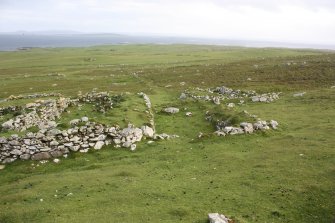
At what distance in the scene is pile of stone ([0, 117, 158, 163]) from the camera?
34.1 metres

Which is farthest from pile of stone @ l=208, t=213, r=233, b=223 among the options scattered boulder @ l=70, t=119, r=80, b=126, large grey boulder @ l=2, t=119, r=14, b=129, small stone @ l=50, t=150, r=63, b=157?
large grey boulder @ l=2, t=119, r=14, b=129

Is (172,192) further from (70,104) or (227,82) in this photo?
(227,82)

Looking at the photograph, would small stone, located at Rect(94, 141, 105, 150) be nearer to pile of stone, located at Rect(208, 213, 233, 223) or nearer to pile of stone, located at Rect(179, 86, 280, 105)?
pile of stone, located at Rect(208, 213, 233, 223)

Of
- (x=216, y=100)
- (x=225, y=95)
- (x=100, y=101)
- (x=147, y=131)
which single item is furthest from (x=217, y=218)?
(x=225, y=95)

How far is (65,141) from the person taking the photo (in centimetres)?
3519

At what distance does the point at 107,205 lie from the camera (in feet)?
76.8

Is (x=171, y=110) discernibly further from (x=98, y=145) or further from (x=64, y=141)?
(x=64, y=141)

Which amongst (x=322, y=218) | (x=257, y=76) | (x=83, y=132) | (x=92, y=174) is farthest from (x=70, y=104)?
(x=257, y=76)

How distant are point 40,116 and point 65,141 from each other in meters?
8.26

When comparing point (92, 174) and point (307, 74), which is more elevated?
point (307, 74)

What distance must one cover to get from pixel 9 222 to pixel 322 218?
19068mm

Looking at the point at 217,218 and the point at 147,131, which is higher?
the point at 217,218

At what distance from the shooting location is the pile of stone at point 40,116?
124 feet

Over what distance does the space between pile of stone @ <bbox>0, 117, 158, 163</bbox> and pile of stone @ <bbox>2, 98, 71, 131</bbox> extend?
2.50 m
